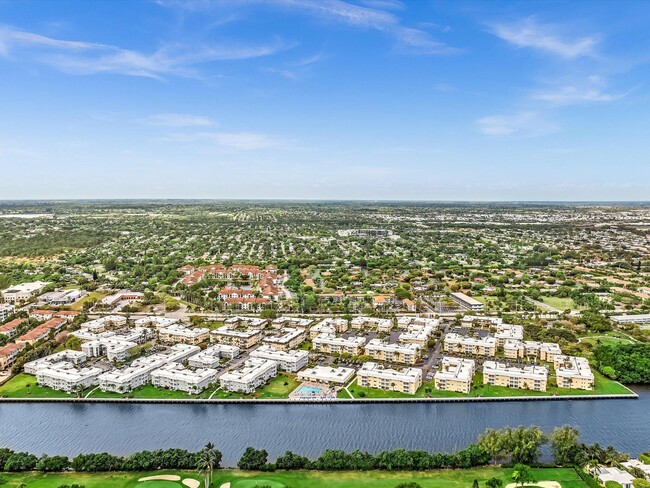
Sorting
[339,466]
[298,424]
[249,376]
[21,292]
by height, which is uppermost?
[21,292]

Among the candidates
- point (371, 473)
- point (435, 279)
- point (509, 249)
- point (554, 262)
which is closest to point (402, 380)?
point (371, 473)

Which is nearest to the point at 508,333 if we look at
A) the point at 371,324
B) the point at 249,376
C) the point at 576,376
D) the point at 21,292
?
the point at 576,376

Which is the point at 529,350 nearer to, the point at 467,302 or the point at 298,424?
the point at 467,302

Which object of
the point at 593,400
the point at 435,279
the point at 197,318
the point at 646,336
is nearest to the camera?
the point at 593,400

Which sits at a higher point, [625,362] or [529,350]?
[625,362]

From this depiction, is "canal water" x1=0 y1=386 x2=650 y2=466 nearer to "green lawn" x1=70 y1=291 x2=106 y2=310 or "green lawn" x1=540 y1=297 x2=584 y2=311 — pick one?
"green lawn" x1=540 y1=297 x2=584 y2=311

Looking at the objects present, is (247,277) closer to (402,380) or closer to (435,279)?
(435,279)

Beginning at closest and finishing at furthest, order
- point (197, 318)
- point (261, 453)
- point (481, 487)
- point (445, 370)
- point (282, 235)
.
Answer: point (481, 487) → point (261, 453) → point (445, 370) → point (197, 318) → point (282, 235)

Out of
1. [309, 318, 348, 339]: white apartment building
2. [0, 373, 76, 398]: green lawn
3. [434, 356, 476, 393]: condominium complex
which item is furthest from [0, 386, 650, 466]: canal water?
[309, 318, 348, 339]: white apartment building
